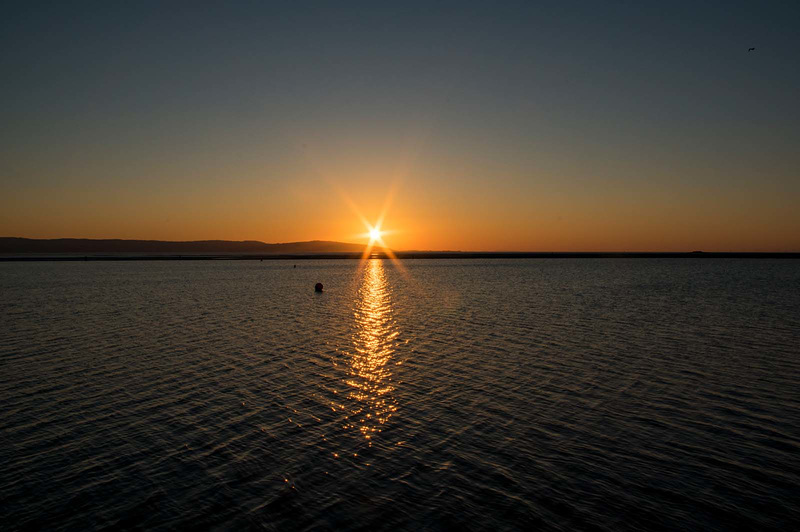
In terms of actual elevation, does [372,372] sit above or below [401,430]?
below

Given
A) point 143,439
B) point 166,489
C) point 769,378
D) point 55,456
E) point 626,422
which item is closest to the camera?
point 166,489

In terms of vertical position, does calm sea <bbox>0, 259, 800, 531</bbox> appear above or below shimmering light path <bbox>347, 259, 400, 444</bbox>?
above

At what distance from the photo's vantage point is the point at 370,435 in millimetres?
15812

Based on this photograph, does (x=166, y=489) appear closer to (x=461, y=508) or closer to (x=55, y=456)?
(x=55, y=456)

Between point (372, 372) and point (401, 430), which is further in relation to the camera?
point (372, 372)

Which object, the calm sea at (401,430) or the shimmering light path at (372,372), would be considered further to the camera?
the shimmering light path at (372,372)

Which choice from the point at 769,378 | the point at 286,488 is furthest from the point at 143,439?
the point at 769,378

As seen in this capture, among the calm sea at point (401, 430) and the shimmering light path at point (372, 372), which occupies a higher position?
the calm sea at point (401, 430)

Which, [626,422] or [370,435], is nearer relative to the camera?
[370,435]

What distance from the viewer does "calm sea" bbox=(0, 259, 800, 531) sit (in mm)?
11242

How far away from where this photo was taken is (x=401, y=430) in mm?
16219

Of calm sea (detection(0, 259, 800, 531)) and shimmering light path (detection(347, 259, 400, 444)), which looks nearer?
calm sea (detection(0, 259, 800, 531))

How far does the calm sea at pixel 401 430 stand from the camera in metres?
11.2

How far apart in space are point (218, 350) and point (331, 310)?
22.7 meters
